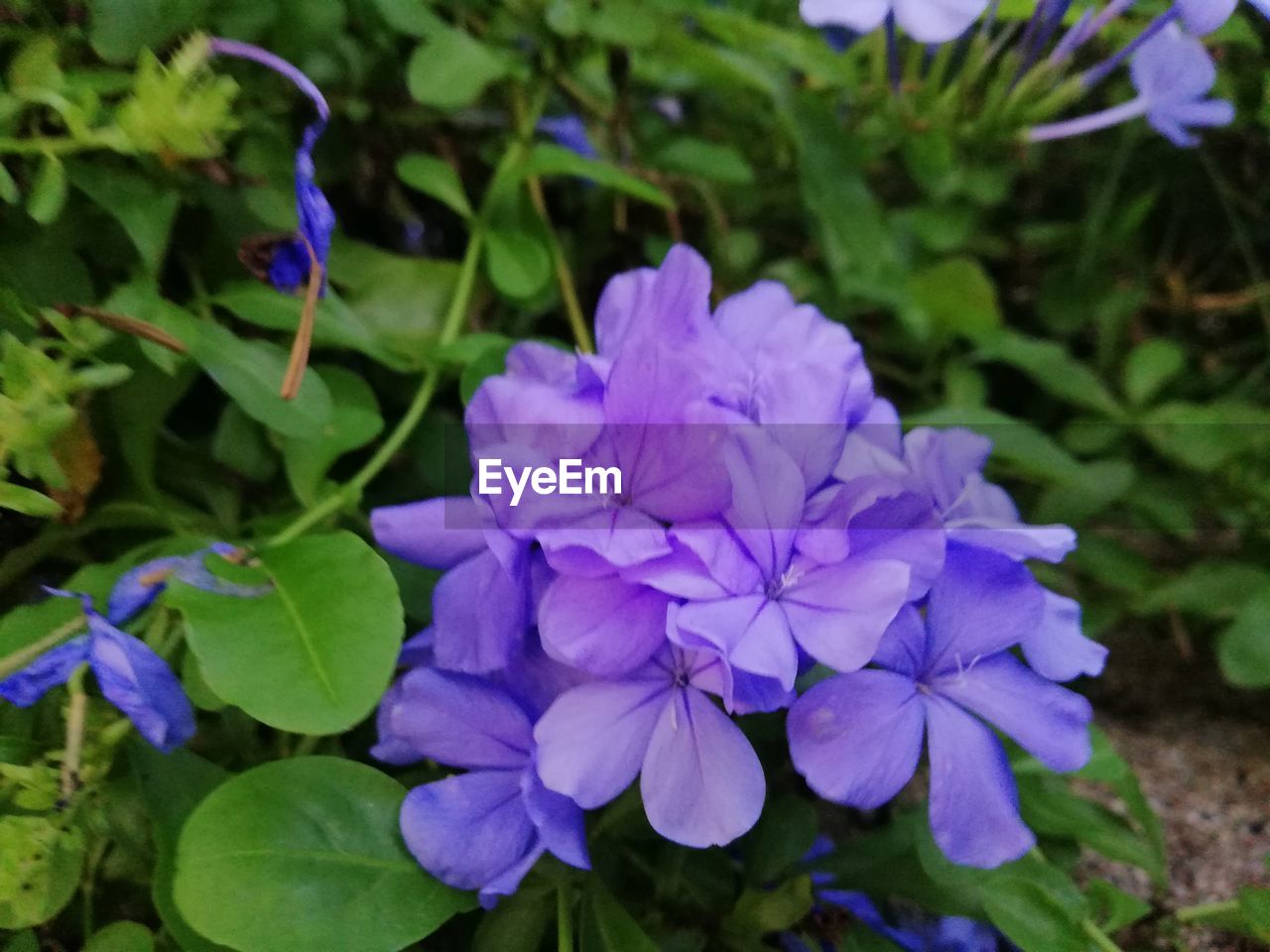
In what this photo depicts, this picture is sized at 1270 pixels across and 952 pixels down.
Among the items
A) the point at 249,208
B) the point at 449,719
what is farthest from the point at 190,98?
the point at 449,719

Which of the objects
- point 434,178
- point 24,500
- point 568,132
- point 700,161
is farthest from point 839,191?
point 24,500

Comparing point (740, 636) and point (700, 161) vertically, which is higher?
point (700, 161)

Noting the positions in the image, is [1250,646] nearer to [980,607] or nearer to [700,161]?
[980,607]

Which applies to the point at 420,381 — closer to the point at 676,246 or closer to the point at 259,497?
the point at 259,497

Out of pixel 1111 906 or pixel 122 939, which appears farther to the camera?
pixel 1111 906

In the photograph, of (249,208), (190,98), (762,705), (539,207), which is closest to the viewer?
(762,705)

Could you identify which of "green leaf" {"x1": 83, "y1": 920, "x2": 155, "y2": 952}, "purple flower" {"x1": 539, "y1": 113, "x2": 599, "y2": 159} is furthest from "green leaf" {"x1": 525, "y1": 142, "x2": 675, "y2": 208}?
"green leaf" {"x1": 83, "y1": 920, "x2": 155, "y2": 952}

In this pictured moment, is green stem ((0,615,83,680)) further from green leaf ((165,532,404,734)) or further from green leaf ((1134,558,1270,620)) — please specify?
green leaf ((1134,558,1270,620))
